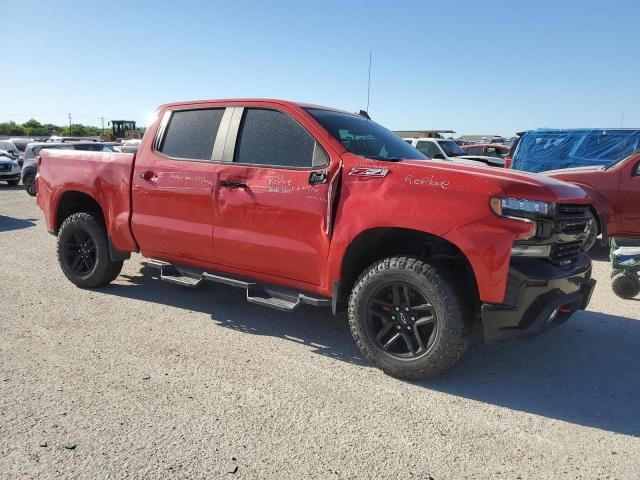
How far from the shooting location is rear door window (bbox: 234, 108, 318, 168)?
12.6 feet

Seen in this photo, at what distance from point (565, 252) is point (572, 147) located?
8.38 meters

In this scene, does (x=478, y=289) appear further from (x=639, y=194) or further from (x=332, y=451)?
(x=639, y=194)

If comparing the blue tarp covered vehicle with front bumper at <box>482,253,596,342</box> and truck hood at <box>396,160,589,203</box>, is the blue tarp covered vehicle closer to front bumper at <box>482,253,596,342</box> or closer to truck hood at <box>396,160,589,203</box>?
truck hood at <box>396,160,589,203</box>

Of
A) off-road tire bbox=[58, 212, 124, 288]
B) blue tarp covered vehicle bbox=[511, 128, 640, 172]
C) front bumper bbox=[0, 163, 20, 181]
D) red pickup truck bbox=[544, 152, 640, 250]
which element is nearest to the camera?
off-road tire bbox=[58, 212, 124, 288]

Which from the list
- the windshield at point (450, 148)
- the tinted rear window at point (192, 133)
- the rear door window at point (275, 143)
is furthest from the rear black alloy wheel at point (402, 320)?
the windshield at point (450, 148)

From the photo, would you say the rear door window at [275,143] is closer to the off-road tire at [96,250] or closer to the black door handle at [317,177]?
the black door handle at [317,177]

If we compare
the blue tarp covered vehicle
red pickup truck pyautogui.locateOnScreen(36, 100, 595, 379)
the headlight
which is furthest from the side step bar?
the blue tarp covered vehicle

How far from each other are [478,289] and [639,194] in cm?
564

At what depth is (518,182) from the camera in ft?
10.2

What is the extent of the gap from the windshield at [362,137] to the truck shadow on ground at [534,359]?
1593mm

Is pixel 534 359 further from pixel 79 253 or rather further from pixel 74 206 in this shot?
pixel 74 206

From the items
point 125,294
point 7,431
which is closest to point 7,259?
point 125,294

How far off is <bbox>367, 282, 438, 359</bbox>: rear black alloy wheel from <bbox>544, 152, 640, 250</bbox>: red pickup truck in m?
5.22

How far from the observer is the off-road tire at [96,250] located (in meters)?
5.22
